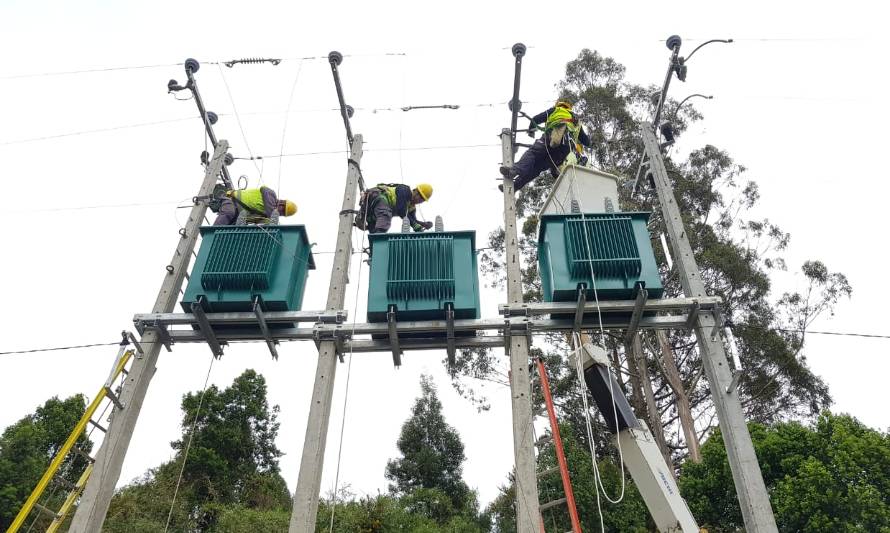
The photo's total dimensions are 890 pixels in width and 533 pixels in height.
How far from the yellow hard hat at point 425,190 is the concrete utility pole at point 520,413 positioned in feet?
6.51

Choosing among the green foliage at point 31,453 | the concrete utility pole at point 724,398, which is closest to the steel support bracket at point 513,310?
the concrete utility pole at point 724,398

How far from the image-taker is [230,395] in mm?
27266

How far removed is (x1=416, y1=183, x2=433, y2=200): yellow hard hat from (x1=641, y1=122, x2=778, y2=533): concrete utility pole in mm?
3292

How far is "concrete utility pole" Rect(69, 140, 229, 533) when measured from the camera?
6.36 metres

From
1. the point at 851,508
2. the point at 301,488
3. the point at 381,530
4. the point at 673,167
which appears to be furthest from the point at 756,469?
the point at 673,167

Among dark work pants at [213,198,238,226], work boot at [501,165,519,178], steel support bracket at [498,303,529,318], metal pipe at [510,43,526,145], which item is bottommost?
steel support bracket at [498,303,529,318]

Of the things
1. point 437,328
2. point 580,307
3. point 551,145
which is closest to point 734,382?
point 580,307

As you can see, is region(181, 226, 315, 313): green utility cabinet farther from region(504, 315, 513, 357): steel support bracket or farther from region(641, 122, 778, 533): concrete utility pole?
region(641, 122, 778, 533): concrete utility pole

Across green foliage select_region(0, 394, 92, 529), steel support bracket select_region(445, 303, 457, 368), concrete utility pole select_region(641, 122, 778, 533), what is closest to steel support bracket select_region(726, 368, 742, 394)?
concrete utility pole select_region(641, 122, 778, 533)

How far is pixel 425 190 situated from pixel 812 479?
8746mm

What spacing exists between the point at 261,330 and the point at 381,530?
874cm

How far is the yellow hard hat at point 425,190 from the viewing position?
32.5 feet

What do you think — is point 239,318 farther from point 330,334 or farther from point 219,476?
point 219,476

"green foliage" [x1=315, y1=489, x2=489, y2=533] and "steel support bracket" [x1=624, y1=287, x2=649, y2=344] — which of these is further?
"green foliage" [x1=315, y1=489, x2=489, y2=533]
